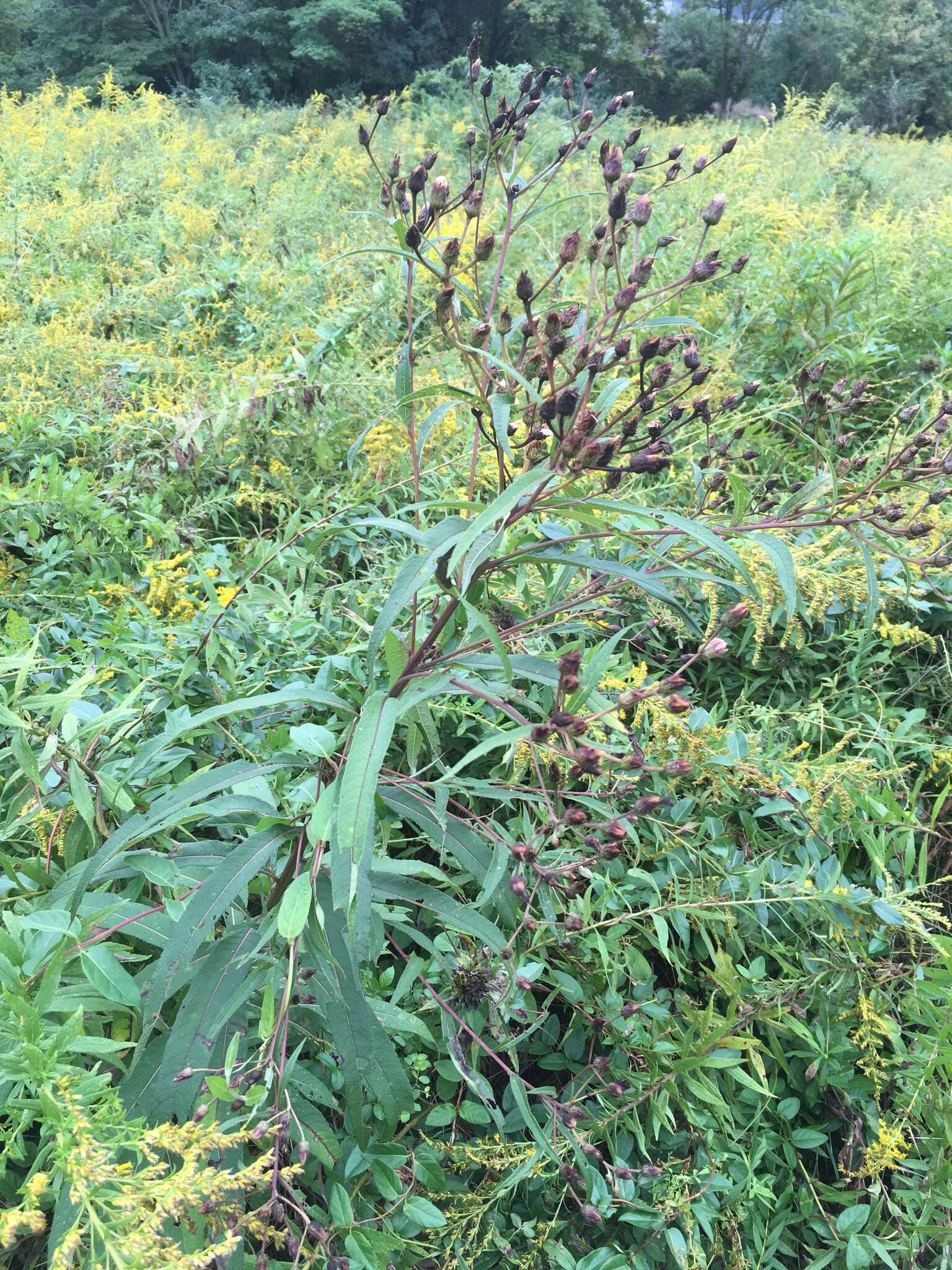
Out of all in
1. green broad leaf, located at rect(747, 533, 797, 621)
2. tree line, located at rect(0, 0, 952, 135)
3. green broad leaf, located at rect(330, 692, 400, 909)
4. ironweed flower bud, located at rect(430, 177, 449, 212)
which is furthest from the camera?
tree line, located at rect(0, 0, 952, 135)

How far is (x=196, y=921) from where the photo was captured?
907 millimetres

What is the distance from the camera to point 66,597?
186cm

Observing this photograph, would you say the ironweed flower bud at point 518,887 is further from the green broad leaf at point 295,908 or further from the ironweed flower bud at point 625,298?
the ironweed flower bud at point 625,298

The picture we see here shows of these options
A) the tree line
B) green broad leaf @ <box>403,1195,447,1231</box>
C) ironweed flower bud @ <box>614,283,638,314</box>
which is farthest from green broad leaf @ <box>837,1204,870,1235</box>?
the tree line

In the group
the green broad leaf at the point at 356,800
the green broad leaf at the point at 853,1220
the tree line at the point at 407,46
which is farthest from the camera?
the tree line at the point at 407,46

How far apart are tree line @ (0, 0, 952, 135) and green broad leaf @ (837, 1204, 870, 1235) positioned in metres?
15.1

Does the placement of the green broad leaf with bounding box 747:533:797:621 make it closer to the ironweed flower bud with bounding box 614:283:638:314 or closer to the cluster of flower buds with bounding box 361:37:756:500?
the cluster of flower buds with bounding box 361:37:756:500

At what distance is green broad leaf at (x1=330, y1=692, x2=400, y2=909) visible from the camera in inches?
30.4

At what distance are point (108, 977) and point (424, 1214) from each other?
1.91 feet

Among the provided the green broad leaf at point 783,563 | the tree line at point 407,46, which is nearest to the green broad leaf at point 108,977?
the green broad leaf at point 783,563

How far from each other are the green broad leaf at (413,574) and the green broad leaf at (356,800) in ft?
0.35

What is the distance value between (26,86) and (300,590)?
1981 cm

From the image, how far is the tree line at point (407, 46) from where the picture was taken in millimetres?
16250

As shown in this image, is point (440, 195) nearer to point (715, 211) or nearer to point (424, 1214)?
point (715, 211)
